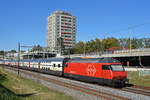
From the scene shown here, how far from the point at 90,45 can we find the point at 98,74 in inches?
2634

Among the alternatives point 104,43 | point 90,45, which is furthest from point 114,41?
point 90,45

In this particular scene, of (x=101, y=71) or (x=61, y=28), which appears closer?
(x=101, y=71)

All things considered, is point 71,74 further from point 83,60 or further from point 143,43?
point 143,43

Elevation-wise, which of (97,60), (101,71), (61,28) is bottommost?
(101,71)

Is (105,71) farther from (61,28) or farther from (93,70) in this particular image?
(61,28)

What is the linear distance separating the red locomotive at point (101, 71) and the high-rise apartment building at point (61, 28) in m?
130

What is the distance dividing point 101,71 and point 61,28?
142938 mm

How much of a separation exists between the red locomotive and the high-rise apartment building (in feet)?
428

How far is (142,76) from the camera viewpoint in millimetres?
30891

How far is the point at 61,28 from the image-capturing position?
536 feet

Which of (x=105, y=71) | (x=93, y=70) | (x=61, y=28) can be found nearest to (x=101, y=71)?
(x=105, y=71)

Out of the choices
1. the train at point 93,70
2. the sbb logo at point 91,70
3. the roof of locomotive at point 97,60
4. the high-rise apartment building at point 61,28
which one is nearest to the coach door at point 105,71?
the train at point 93,70

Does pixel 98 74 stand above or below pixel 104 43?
below

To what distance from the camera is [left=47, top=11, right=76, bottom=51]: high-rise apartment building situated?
160 metres
